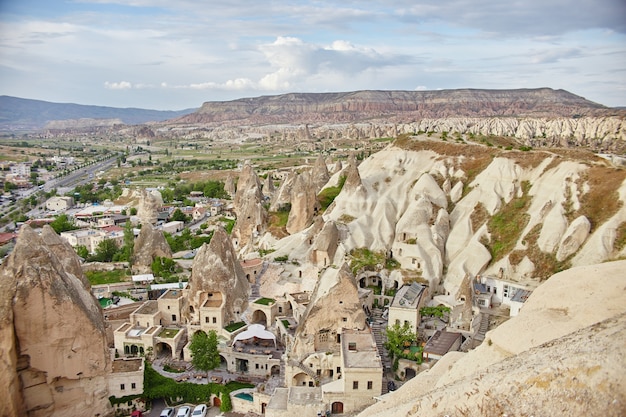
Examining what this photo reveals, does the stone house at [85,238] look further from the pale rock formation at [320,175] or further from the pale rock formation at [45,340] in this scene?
the pale rock formation at [45,340]


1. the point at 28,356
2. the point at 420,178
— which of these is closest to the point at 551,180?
the point at 420,178

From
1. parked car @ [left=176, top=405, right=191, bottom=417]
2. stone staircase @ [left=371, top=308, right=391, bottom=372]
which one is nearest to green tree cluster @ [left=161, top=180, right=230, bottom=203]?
stone staircase @ [left=371, top=308, right=391, bottom=372]

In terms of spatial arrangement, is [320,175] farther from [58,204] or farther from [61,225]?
[58,204]

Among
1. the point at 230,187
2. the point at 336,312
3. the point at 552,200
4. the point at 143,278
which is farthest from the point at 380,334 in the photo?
the point at 230,187

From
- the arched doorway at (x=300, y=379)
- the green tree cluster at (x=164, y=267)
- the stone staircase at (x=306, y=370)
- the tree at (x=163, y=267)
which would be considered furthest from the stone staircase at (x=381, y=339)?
the tree at (x=163, y=267)

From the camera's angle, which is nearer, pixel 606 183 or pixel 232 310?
pixel 232 310

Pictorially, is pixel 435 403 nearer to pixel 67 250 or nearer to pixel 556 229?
pixel 67 250
